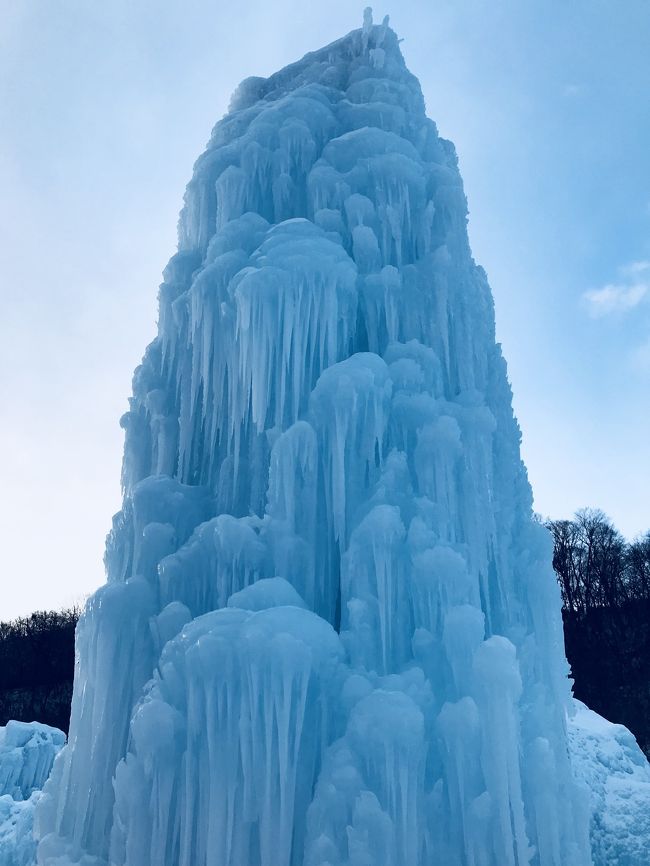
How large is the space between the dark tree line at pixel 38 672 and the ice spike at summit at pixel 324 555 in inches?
892

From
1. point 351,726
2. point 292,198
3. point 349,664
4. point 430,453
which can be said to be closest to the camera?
point 351,726

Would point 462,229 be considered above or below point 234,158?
below

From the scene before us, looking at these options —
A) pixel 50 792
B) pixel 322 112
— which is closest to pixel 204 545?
pixel 50 792

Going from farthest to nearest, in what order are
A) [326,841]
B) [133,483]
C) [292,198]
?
[292,198]
[133,483]
[326,841]

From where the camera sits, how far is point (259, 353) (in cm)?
856

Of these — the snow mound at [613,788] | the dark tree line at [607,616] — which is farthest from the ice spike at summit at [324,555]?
the dark tree line at [607,616]

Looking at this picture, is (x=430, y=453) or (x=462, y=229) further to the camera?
(x=462, y=229)

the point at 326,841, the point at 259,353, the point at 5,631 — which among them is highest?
the point at 5,631

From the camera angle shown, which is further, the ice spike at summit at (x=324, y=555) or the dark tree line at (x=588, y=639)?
the dark tree line at (x=588, y=639)

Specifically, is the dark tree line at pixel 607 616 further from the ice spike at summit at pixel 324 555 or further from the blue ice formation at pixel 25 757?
the blue ice formation at pixel 25 757

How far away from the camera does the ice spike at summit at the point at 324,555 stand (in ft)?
19.5

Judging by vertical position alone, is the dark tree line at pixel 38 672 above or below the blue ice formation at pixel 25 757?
above

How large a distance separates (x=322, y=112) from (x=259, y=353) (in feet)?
16.6

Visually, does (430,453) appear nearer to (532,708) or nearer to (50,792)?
(532,708)
